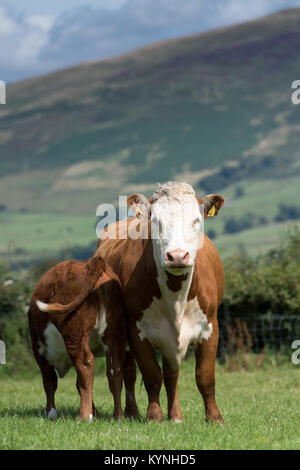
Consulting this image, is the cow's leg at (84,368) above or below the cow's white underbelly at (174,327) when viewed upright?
below

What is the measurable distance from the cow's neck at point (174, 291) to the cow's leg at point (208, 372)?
422mm

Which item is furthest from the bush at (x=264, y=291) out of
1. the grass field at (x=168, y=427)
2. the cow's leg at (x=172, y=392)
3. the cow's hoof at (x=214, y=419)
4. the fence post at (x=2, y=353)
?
the cow's hoof at (x=214, y=419)

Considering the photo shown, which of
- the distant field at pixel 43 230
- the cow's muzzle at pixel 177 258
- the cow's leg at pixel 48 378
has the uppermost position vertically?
the distant field at pixel 43 230

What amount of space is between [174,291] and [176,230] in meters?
0.85

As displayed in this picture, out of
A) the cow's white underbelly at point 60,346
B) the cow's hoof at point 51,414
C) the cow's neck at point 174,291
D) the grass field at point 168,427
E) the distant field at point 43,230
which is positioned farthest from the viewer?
the distant field at point 43,230

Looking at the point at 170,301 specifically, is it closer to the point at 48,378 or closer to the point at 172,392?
the point at 172,392

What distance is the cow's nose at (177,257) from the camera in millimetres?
7418

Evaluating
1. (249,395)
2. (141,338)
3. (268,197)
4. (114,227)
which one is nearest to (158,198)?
(141,338)

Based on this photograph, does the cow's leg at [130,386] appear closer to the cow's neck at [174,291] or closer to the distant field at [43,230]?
the cow's neck at [174,291]

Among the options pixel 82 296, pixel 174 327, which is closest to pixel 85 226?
pixel 82 296

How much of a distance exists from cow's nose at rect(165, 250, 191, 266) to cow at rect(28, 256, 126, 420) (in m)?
1.52

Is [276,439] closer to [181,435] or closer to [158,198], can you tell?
[181,435]

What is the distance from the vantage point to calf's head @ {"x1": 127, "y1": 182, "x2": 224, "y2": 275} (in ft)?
24.7
